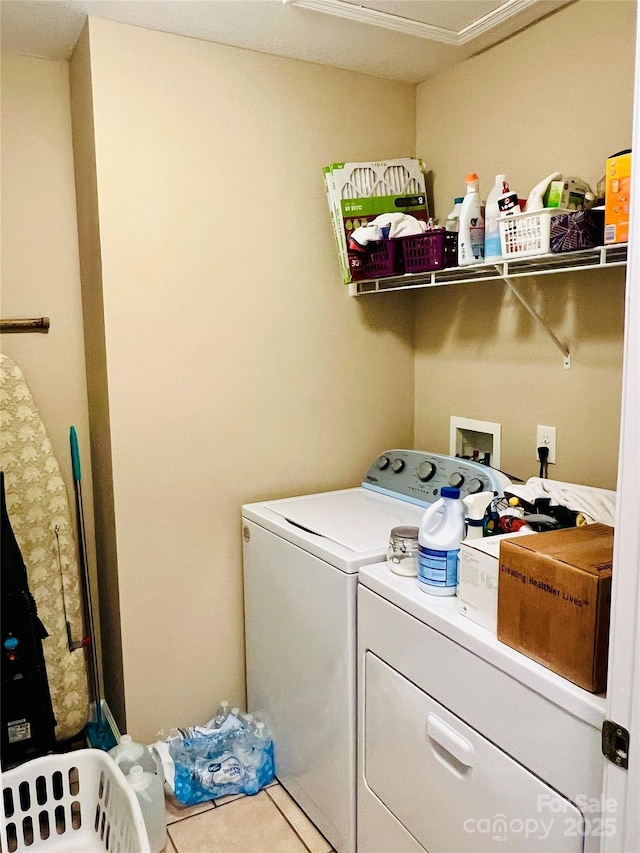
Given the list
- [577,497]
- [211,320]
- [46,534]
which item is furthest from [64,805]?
[577,497]

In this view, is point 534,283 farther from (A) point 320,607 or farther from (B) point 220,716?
(B) point 220,716

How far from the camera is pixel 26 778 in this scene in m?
1.83

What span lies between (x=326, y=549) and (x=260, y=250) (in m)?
1.02

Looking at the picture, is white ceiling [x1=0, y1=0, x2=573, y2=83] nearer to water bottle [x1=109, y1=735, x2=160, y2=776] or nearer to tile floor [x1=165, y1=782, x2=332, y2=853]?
water bottle [x1=109, y1=735, x2=160, y2=776]

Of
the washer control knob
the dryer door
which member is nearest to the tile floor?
the dryer door

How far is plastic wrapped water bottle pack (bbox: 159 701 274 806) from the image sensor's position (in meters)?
2.01

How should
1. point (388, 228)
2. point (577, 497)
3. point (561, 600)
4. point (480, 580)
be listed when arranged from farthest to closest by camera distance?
1. point (388, 228)
2. point (577, 497)
3. point (480, 580)
4. point (561, 600)

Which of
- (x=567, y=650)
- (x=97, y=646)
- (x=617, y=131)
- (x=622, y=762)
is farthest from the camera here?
(x=97, y=646)

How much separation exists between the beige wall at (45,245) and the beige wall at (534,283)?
4.03 ft

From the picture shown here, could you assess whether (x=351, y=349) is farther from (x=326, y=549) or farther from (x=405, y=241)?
→ (x=326, y=549)

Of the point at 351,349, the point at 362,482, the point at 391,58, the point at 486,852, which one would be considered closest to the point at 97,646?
the point at 362,482

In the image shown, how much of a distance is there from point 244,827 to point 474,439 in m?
1.39

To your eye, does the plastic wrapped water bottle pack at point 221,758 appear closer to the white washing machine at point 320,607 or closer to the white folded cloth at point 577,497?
the white washing machine at point 320,607

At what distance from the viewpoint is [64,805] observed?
6.11ft
